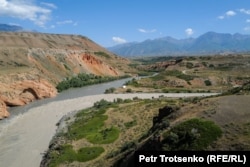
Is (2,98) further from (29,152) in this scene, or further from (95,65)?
(95,65)

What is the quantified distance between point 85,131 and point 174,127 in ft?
79.3

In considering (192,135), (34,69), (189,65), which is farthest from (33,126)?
(189,65)

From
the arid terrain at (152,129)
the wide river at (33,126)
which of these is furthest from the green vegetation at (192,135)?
the wide river at (33,126)

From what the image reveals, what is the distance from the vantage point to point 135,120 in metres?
48.5

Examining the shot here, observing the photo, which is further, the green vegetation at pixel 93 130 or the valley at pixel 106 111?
the green vegetation at pixel 93 130

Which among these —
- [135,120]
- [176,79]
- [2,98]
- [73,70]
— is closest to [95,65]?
[73,70]

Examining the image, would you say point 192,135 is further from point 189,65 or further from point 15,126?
point 189,65

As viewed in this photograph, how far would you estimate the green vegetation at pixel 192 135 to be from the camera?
21.6 metres

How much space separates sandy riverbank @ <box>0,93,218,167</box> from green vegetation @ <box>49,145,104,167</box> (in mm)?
2361

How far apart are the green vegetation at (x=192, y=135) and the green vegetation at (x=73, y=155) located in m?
14.5

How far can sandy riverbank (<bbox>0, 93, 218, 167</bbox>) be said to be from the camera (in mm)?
39141

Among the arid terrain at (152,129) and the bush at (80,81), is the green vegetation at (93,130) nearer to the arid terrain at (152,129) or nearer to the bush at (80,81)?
the arid terrain at (152,129)

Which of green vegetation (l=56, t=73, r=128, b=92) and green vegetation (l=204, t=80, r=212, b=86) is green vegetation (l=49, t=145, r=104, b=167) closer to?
green vegetation (l=56, t=73, r=128, b=92)

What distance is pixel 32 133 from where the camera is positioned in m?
49.1
